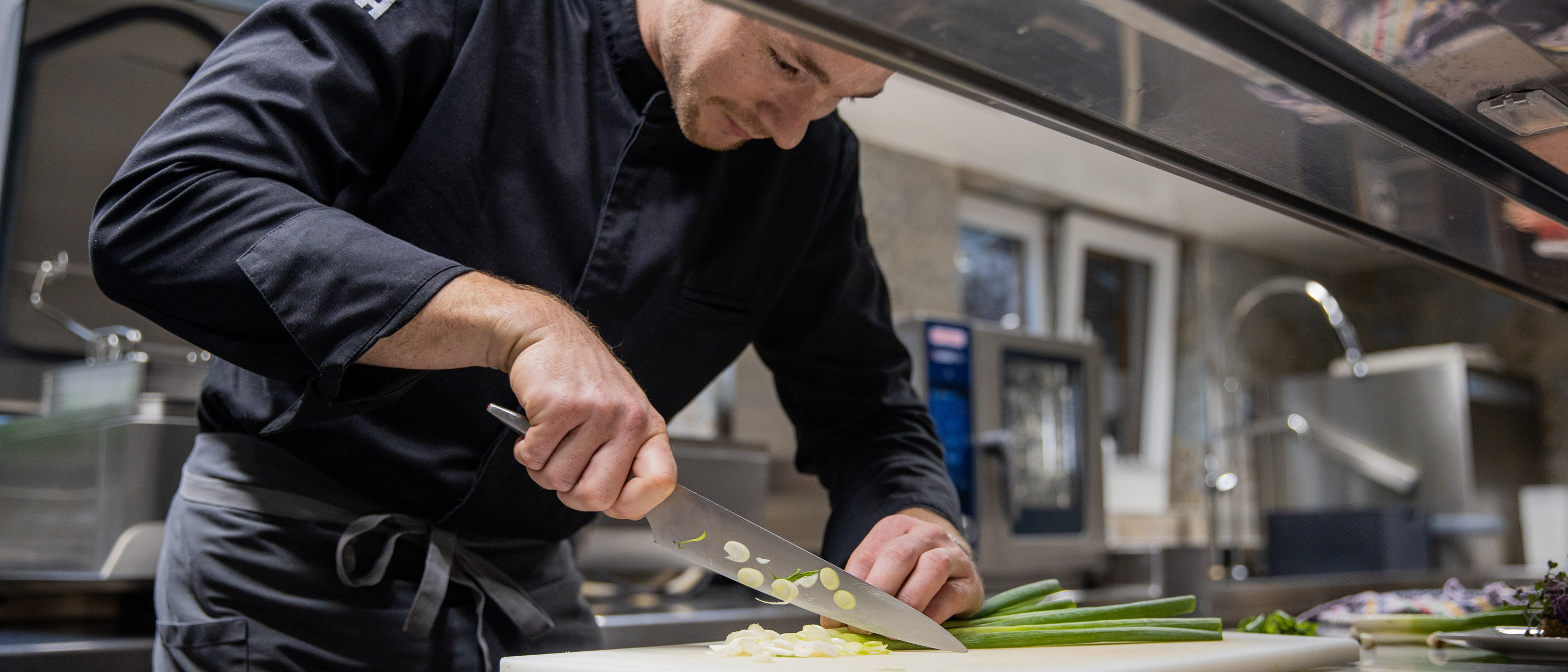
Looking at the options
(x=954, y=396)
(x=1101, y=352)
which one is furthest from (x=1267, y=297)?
(x=954, y=396)

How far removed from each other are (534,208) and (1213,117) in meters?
0.56

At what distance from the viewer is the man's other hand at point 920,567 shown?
96 centimetres

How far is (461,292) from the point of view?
691 millimetres

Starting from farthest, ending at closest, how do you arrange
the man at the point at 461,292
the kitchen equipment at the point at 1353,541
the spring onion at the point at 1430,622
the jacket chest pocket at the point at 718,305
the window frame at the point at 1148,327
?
the window frame at the point at 1148,327, the kitchen equipment at the point at 1353,541, the spring onion at the point at 1430,622, the jacket chest pocket at the point at 718,305, the man at the point at 461,292

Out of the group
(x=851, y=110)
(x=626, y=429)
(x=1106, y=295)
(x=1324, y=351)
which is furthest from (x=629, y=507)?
(x=1324, y=351)

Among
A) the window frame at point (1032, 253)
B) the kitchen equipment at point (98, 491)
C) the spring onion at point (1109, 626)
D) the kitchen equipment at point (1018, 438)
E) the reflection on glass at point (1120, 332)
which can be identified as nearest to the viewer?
the spring onion at point (1109, 626)

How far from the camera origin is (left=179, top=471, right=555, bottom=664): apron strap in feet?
2.96

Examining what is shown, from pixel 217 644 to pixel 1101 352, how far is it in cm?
322

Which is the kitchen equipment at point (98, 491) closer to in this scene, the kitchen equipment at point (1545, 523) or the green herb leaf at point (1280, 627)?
the green herb leaf at point (1280, 627)

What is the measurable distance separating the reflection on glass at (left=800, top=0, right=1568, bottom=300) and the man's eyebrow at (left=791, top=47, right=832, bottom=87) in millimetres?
245

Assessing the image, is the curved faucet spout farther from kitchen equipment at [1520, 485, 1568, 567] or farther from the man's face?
the man's face

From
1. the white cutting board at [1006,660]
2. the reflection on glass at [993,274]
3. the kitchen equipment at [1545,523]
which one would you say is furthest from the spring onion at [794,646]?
the kitchen equipment at [1545,523]

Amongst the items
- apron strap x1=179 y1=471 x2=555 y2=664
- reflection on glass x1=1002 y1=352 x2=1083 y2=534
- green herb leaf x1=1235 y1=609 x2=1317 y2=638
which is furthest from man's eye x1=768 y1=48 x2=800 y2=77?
reflection on glass x1=1002 y1=352 x2=1083 y2=534

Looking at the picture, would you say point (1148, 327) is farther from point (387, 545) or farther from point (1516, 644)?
point (387, 545)
